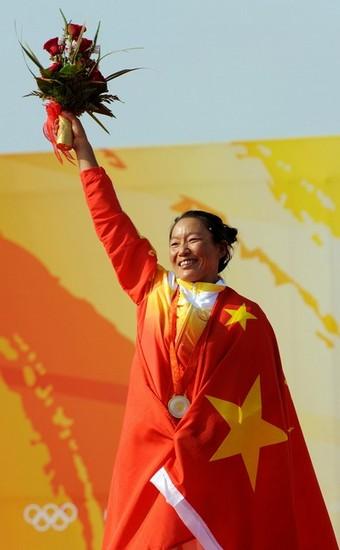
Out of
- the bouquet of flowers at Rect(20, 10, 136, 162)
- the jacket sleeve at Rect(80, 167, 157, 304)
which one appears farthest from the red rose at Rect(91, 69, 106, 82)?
the jacket sleeve at Rect(80, 167, 157, 304)

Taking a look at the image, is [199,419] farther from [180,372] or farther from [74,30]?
[74,30]

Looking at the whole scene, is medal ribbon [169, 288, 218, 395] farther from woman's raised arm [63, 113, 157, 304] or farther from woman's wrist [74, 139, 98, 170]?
woman's wrist [74, 139, 98, 170]

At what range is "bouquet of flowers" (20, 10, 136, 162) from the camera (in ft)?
9.92

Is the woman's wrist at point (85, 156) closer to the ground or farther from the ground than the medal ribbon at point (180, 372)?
farther from the ground

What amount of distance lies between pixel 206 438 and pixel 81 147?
0.76 metres

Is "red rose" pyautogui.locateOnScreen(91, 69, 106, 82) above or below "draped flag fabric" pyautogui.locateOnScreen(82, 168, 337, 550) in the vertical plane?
above

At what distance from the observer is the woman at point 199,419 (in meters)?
2.88

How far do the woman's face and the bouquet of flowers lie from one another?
0.35m

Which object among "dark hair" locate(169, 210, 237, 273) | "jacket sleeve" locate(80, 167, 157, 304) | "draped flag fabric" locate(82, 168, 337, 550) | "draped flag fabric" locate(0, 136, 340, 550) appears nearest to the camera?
"draped flag fabric" locate(82, 168, 337, 550)

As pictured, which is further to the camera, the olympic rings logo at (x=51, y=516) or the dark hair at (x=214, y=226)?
the olympic rings logo at (x=51, y=516)

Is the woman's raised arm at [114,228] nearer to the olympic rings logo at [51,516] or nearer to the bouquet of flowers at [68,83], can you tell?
the bouquet of flowers at [68,83]

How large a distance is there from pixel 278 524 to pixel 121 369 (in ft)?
3.74

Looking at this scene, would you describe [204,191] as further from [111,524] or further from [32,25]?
[111,524]

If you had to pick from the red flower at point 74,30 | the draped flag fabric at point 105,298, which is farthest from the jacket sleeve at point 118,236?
the draped flag fabric at point 105,298
